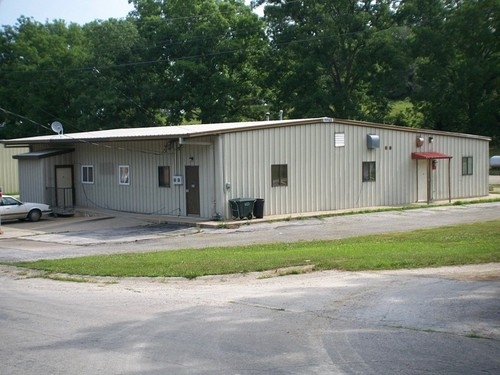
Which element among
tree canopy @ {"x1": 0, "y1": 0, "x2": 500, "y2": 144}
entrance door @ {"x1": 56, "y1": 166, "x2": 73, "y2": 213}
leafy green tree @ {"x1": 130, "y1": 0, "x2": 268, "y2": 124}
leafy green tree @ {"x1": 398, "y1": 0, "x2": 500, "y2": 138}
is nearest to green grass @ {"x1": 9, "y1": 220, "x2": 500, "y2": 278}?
entrance door @ {"x1": 56, "y1": 166, "x2": 73, "y2": 213}

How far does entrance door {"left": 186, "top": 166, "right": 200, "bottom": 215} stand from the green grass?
7910mm

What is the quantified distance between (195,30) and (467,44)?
21.6 metres

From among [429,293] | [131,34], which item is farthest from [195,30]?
[429,293]

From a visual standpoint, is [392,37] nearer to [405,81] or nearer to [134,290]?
[405,81]

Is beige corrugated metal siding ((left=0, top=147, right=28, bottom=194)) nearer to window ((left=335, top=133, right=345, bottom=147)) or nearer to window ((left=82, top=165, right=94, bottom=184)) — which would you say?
window ((left=82, top=165, right=94, bottom=184))

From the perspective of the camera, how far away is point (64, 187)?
33.2 metres

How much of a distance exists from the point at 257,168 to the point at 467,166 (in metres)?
14.2

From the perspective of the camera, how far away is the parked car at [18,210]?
93.2 ft

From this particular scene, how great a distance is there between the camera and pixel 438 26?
2197 inches

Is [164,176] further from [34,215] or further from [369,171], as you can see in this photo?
[369,171]

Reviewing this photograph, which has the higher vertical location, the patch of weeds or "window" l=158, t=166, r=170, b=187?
"window" l=158, t=166, r=170, b=187

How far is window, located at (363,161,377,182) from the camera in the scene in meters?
31.5

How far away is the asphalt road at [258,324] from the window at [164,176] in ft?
39.9

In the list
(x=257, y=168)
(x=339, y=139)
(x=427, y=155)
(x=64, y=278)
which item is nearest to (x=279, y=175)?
(x=257, y=168)
